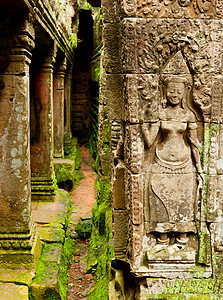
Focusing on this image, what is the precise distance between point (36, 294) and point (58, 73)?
6779 millimetres

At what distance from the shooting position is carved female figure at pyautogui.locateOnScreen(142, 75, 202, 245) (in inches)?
125

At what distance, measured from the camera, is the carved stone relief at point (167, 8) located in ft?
9.86

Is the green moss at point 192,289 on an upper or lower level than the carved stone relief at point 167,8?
lower

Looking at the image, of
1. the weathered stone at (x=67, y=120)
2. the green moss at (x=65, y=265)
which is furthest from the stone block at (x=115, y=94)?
the weathered stone at (x=67, y=120)

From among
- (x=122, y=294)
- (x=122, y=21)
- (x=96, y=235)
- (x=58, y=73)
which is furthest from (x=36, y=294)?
(x=58, y=73)

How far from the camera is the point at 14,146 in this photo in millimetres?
4172

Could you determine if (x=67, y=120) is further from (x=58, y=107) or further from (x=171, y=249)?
(x=171, y=249)

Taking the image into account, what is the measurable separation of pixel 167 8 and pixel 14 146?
2.43 meters

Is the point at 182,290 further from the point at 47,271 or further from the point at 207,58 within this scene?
the point at 207,58

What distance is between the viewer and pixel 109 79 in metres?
3.43

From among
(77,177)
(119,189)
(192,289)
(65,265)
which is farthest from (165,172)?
(77,177)

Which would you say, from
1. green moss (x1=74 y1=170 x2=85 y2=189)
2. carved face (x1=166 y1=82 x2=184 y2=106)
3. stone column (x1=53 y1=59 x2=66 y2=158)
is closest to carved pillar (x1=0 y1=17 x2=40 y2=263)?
carved face (x1=166 y1=82 x2=184 y2=106)

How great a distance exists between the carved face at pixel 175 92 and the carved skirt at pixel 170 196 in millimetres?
581

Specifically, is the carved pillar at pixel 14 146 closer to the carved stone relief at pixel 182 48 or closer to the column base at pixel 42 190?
the carved stone relief at pixel 182 48
